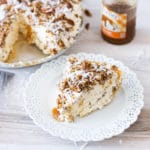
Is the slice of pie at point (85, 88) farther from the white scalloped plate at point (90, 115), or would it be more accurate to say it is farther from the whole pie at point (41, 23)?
the whole pie at point (41, 23)

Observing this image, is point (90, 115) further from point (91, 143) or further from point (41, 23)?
point (41, 23)

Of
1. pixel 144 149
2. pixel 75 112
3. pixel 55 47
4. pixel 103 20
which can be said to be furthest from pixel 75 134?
pixel 103 20

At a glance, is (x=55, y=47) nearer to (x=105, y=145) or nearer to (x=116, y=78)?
(x=116, y=78)

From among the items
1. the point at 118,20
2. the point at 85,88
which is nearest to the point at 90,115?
the point at 85,88

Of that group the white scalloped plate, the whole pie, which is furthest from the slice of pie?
the whole pie

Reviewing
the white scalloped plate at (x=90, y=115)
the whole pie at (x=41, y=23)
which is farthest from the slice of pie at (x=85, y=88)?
the whole pie at (x=41, y=23)

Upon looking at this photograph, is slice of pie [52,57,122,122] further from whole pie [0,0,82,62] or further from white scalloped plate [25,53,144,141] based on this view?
whole pie [0,0,82,62]
